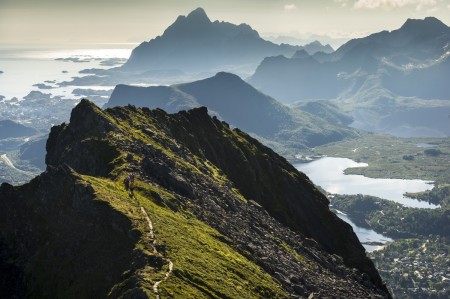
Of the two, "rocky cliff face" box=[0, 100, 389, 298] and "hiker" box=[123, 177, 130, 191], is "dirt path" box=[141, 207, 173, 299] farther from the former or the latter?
"hiker" box=[123, 177, 130, 191]

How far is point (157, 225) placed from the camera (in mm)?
93812

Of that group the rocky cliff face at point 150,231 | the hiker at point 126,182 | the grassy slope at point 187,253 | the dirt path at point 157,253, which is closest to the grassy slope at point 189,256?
the grassy slope at point 187,253

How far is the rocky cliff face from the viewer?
266 ft

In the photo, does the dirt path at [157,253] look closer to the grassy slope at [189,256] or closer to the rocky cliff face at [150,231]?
the rocky cliff face at [150,231]

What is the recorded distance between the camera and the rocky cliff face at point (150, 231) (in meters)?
81.1

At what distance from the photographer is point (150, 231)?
89250mm

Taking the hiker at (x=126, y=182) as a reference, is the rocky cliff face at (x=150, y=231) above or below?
below

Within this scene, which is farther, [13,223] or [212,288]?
[13,223]

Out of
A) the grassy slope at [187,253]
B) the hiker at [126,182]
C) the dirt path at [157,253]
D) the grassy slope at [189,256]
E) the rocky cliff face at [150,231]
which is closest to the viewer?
the dirt path at [157,253]

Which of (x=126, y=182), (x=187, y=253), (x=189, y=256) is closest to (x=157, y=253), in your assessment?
(x=189, y=256)

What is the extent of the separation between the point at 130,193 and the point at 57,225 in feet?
65.3

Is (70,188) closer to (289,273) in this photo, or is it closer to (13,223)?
(13,223)

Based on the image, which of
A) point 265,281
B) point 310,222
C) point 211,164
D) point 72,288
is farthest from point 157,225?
point 310,222

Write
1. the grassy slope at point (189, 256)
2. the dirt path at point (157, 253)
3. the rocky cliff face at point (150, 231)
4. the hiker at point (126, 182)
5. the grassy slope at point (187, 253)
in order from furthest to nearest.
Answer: the hiker at point (126, 182)
the grassy slope at point (187, 253)
the rocky cliff face at point (150, 231)
the grassy slope at point (189, 256)
the dirt path at point (157, 253)
